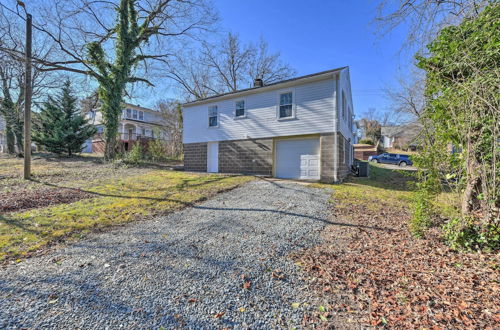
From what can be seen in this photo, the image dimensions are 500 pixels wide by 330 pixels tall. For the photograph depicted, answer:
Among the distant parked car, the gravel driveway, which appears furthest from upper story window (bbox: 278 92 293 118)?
the distant parked car

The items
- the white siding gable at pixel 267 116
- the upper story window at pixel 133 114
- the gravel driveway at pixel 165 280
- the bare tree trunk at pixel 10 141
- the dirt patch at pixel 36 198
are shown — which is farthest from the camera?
the upper story window at pixel 133 114

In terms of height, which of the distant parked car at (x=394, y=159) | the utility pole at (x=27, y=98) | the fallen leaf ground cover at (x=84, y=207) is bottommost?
the fallen leaf ground cover at (x=84, y=207)

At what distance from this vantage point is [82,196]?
655 cm

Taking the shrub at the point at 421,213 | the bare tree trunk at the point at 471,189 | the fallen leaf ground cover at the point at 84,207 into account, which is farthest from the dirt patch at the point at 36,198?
the bare tree trunk at the point at 471,189

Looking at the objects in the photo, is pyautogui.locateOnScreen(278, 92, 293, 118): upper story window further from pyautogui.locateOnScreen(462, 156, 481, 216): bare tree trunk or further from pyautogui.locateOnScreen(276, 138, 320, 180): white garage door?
pyautogui.locateOnScreen(462, 156, 481, 216): bare tree trunk

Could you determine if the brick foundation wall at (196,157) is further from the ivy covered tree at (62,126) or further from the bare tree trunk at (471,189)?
the bare tree trunk at (471,189)

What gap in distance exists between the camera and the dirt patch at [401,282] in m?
1.93

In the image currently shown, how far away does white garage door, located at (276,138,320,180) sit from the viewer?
10273 millimetres

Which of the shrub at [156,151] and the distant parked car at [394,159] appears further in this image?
the distant parked car at [394,159]

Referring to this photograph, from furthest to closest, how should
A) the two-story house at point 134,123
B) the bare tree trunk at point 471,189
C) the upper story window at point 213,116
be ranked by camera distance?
the two-story house at point 134,123
the upper story window at point 213,116
the bare tree trunk at point 471,189

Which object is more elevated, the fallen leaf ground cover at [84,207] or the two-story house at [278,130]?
the two-story house at [278,130]

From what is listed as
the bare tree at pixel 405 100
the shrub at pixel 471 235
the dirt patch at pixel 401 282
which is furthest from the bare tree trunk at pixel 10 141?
the bare tree at pixel 405 100

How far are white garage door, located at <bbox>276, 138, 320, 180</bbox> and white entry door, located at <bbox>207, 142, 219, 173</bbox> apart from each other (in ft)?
13.6

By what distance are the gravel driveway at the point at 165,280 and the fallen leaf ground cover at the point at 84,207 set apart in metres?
0.60
